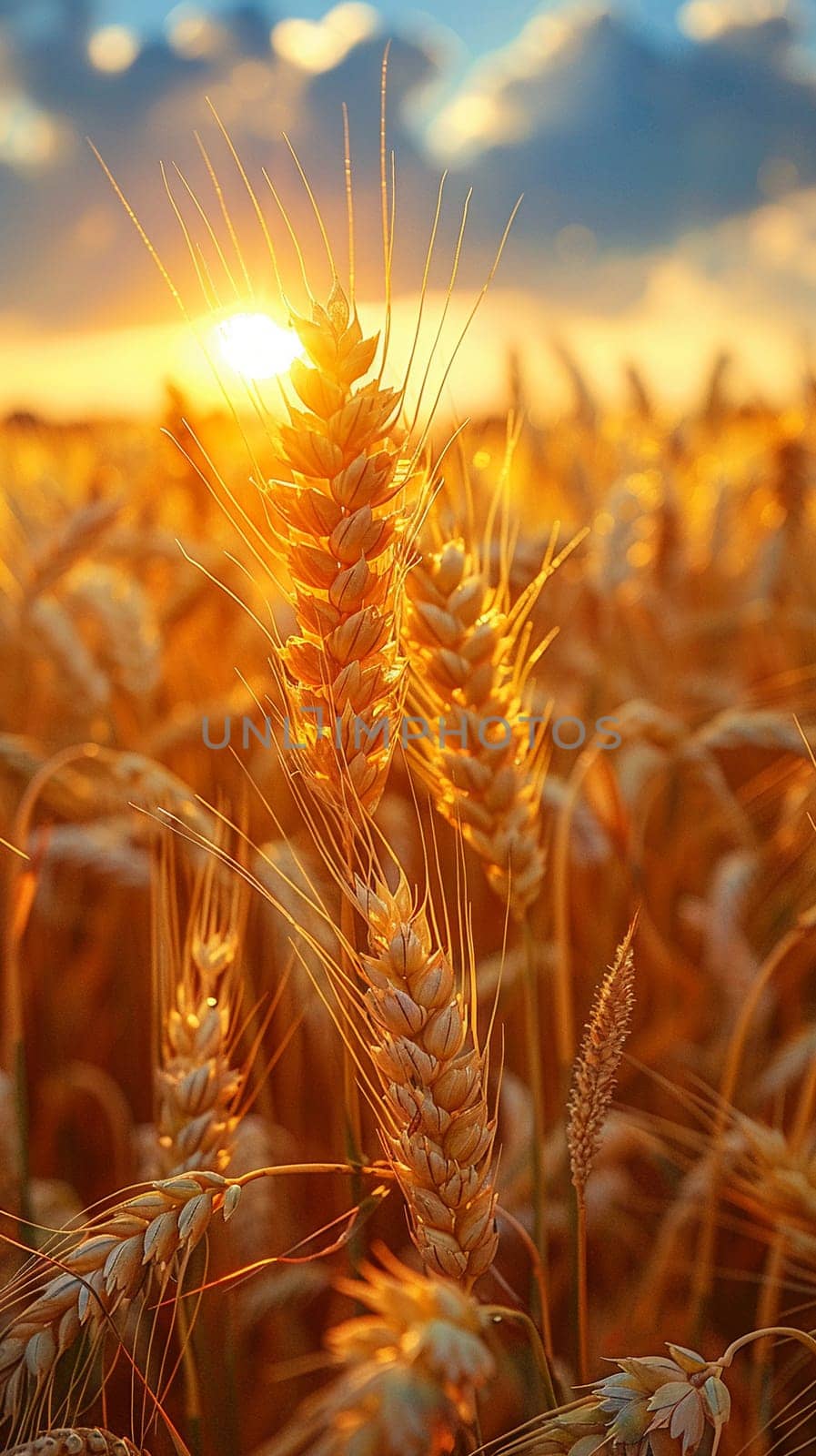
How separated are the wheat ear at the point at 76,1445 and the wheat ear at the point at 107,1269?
25 millimetres

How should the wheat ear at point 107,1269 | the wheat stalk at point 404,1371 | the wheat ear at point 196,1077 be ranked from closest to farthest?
the wheat stalk at point 404,1371 < the wheat ear at point 107,1269 < the wheat ear at point 196,1077

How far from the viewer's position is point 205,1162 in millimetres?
842

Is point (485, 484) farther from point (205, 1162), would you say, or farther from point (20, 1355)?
point (20, 1355)

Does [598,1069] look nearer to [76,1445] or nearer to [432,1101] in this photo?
[432,1101]

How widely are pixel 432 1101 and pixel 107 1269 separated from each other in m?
0.23

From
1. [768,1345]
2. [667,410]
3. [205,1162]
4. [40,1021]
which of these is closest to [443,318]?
[205,1162]

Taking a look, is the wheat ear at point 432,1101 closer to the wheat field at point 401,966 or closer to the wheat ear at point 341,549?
the wheat field at point 401,966

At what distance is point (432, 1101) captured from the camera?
65cm

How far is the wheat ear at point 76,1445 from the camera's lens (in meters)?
0.63

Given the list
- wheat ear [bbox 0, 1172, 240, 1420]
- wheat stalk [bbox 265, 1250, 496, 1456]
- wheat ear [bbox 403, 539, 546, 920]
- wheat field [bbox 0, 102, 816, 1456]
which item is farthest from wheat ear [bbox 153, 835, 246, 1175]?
wheat stalk [bbox 265, 1250, 496, 1456]

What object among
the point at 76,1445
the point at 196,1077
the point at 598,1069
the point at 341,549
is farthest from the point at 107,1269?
the point at 341,549

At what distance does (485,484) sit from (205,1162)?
7.15 feet

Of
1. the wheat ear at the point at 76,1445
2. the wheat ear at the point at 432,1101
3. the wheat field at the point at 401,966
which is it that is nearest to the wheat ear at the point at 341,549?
the wheat field at the point at 401,966

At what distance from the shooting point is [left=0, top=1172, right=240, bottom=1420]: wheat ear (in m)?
0.62
